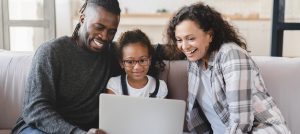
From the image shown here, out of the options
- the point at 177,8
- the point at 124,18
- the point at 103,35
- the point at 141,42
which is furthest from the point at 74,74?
the point at 124,18

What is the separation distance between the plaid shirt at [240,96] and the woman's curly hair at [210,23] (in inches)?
2.4

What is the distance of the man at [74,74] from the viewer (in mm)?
1357

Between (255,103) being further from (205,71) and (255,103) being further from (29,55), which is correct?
(29,55)

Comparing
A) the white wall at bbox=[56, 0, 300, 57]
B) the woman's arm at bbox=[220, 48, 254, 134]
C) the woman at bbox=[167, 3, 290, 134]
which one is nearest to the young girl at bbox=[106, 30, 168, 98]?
the woman at bbox=[167, 3, 290, 134]

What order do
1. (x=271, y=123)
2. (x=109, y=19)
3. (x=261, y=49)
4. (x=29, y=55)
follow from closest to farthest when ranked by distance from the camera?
(x=271, y=123)
(x=109, y=19)
(x=29, y=55)
(x=261, y=49)

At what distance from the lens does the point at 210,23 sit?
4.77 feet

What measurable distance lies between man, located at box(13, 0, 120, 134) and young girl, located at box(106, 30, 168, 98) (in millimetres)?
61

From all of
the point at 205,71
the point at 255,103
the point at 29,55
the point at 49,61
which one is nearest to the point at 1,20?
the point at 29,55

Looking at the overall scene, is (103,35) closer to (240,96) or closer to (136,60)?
(136,60)

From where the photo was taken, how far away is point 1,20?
3135mm

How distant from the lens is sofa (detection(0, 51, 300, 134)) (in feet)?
5.37

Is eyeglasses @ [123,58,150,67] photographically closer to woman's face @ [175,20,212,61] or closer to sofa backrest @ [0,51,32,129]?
woman's face @ [175,20,212,61]

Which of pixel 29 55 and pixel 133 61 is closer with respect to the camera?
pixel 133 61

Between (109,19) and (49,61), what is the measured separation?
0.28 metres
